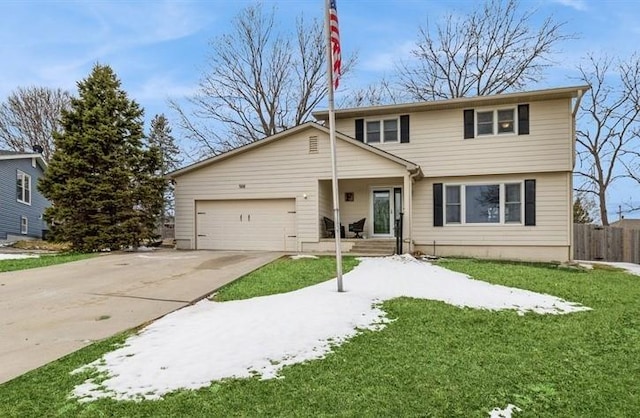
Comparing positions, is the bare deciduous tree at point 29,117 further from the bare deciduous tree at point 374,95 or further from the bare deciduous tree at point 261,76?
the bare deciduous tree at point 374,95

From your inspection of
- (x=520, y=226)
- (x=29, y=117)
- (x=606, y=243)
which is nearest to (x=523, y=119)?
(x=520, y=226)

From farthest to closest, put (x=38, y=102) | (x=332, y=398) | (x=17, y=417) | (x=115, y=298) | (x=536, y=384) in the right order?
(x=38, y=102)
(x=115, y=298)
(x=536, y=384)
(x=332, y=398)
(x=17, y=417)

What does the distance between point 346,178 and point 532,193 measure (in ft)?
19.7

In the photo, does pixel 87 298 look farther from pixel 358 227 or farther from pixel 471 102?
pixel 471 102

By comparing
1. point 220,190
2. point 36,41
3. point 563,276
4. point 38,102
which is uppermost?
point 38,102

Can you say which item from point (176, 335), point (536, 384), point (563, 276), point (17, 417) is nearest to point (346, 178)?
point (563, 276)

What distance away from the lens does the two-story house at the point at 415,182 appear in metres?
13.8

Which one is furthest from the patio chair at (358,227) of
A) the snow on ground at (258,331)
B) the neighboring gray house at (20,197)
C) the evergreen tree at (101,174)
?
the neighboring gray house at (20,197)

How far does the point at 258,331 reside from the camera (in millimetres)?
4762

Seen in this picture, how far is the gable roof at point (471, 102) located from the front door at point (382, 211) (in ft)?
9.31

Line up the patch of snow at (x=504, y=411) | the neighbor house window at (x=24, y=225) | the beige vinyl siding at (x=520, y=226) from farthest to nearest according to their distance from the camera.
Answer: the neighbor house window at (x=24, y=225) < the beige vinyl siding at (x=520, y=226) < the patch of snow at (x=504, y=411)

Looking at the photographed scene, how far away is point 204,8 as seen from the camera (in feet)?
43.2

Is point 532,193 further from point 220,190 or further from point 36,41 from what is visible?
point 36,41

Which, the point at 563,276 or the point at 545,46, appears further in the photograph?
the point at 545,46
